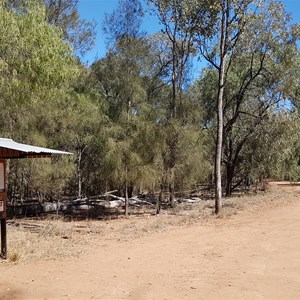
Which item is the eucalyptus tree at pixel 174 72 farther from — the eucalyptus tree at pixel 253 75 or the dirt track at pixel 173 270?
the dirt track at pixel 173 270

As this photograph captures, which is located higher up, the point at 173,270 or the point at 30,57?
the point at 30,57

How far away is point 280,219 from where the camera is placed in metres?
13.5

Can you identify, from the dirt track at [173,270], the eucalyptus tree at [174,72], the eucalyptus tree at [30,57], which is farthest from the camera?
the eucalyptus tree at [174,72]

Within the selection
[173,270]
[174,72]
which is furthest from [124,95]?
[173,270]

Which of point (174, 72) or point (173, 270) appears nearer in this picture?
point (173, 270)

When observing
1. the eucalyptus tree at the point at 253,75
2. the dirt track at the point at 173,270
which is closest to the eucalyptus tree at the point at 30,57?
the dirt track at the point at 173,270

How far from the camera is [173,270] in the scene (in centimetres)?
712

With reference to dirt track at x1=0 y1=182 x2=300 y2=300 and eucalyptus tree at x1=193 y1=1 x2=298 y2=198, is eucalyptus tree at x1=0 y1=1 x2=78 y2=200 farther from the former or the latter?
eucalyptus tree at x1=193 y1=1 x2=298 y2=198

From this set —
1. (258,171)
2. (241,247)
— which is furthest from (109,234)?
(258,171)

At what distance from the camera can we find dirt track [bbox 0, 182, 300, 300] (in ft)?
19.0

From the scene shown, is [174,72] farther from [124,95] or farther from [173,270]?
[173,270]

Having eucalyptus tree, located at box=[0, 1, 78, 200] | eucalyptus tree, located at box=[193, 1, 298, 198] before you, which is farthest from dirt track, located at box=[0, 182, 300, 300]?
eucalyptus tree, located at box=[193, 1, 298, 198]

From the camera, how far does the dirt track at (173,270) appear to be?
19.0 feet

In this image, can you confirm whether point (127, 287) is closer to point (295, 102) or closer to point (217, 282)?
point (217, 282)
